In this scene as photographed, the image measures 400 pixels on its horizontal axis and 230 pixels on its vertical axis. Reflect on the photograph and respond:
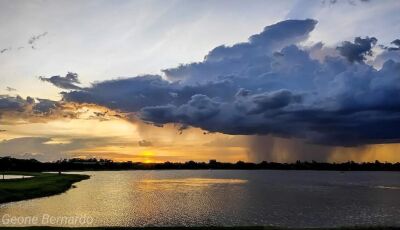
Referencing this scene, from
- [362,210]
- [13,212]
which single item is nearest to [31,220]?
[13,212]

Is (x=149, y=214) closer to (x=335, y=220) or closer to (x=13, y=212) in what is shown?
(x=13, y=212)

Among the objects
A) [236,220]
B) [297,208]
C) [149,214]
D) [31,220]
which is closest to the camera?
[31,220]

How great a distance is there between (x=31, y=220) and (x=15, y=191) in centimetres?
→ 3397

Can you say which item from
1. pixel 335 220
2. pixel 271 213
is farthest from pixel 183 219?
pixel 335 220

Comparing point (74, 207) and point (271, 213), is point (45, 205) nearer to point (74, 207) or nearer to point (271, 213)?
point (74, 207)

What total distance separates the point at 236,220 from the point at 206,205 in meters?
21.9

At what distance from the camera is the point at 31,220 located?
58.5m

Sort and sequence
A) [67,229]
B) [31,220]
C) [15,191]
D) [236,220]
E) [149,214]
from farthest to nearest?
[15,191]
[149,214]
[236,220]
[31,220]
[67,229]

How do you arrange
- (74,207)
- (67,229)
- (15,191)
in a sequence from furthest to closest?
(15,191), (74,207), (67,229)

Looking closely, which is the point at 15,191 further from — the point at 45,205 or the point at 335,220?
the point at 335,220

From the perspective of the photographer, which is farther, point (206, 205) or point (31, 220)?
point (206, 205)

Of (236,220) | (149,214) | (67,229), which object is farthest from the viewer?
(149,214)

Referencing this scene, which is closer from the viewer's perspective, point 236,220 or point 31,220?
point 31,220

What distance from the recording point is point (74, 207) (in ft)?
252
